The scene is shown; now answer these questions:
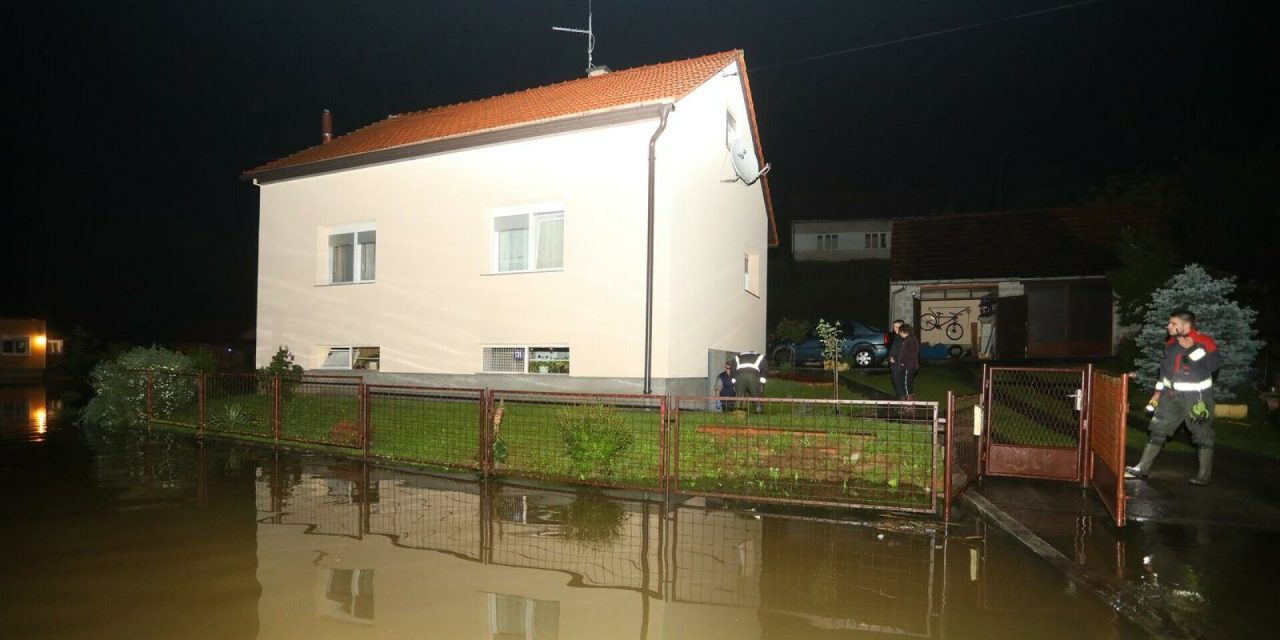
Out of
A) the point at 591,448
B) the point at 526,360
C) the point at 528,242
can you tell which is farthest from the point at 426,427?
the point at 528,242

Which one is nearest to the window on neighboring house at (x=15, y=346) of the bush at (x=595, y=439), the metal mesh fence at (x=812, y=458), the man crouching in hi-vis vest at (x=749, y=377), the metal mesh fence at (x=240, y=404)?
the metal mesh fence at (x=240, y=404)

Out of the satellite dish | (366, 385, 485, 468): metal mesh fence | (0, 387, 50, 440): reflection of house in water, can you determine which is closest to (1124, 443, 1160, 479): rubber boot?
(366, 385, 485, 468): metal mesh fence

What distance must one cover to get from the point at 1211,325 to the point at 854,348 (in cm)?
840

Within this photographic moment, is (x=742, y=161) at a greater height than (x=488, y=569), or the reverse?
(x=742, y=161)

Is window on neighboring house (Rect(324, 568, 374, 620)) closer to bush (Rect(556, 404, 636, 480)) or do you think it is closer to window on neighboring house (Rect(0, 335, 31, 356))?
bush (Rect(556, 404, 636, 480))

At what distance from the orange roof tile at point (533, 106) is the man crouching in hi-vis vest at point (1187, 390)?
7499 millimetres

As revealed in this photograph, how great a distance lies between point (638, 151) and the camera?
1167 centimetres

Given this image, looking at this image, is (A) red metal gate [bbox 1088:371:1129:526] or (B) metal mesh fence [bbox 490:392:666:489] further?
(B) metal mesh fence [bbox 490:392:666:489]

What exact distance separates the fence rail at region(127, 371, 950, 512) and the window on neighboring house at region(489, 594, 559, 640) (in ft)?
9.56

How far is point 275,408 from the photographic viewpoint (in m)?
10.9

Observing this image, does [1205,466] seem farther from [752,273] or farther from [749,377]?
[752,273]

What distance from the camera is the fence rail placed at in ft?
24.0

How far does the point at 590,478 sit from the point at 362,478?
2894mm

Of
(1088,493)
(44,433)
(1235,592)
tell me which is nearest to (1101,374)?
(1088,493)
